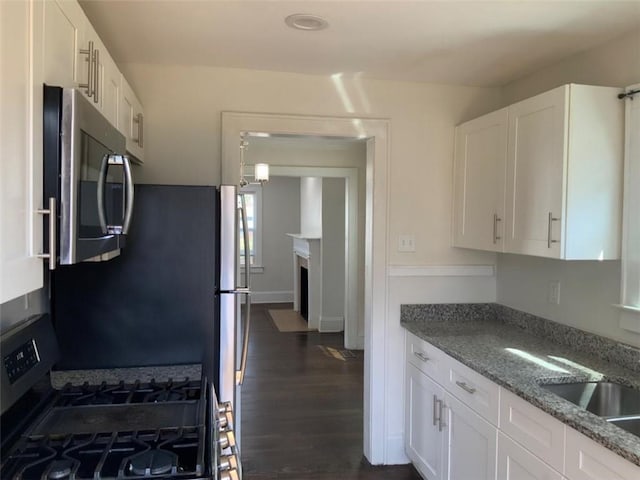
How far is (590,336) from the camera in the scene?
7.86 feet

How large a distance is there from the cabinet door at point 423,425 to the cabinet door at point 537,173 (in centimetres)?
87

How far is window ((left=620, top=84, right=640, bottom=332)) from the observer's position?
6.99 feet

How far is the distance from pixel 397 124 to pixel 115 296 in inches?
74.5

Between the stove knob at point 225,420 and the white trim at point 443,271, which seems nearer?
the stove knob at point 225,420

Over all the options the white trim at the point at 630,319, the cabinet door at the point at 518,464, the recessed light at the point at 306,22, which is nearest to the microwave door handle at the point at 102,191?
the recessed light at the point at 306,22

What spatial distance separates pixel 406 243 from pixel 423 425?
1.05 m

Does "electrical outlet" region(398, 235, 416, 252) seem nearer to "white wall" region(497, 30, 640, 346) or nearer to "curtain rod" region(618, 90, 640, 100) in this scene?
"white wall" region(497, 30, 640, 346)

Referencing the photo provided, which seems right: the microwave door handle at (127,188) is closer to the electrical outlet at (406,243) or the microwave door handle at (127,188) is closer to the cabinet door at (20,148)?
the cabinet door at (20,148)

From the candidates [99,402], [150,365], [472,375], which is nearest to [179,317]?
[150,365]

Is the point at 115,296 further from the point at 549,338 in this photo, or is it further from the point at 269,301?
the point at 269,301

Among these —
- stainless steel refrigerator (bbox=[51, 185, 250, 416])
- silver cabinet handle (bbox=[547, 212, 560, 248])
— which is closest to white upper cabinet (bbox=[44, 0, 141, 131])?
stainless steel refrigerator (bbox=[51, 185, 250, 416])

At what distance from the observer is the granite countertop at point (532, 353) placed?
159 centimetres

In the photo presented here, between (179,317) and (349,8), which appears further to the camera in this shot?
(179,317)

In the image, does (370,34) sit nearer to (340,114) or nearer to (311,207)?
(340,114)
